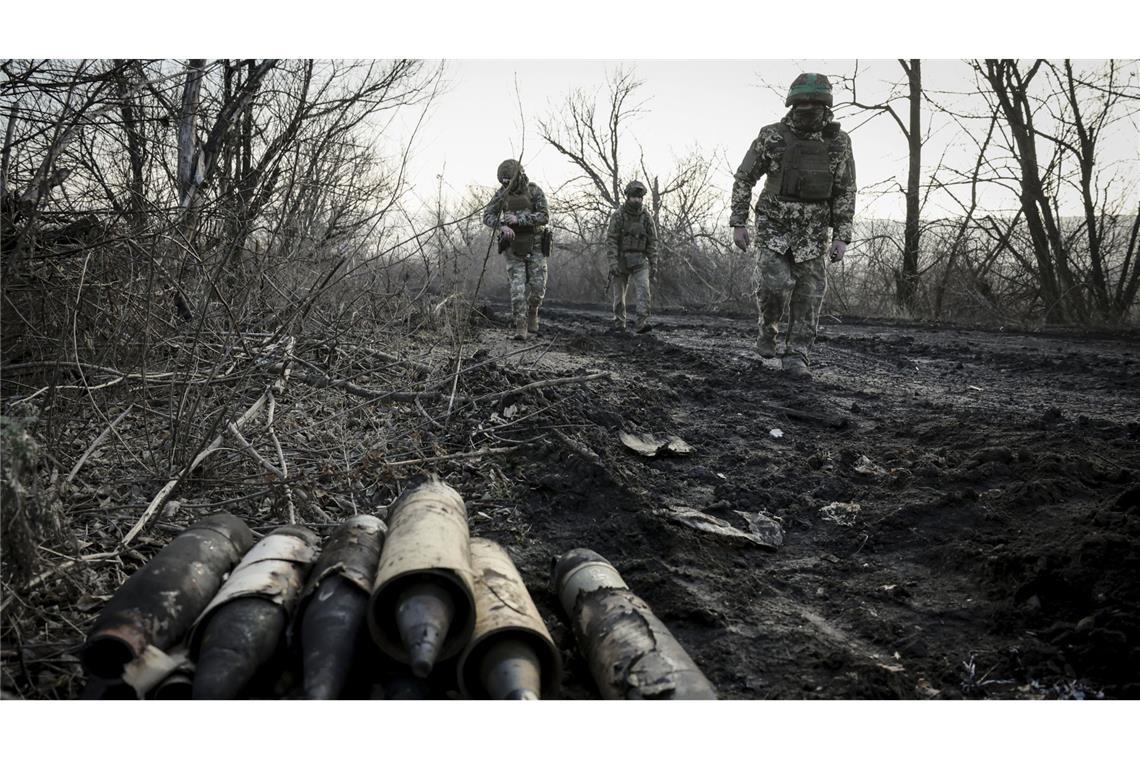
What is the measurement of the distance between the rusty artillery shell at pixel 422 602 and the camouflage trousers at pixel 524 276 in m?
7.81

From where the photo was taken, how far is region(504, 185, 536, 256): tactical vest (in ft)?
31.1

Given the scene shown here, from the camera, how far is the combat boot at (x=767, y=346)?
7421 mm

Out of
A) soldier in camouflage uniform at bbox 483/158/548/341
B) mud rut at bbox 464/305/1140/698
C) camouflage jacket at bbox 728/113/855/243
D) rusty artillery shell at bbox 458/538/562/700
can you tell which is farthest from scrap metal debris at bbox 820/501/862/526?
soldier in camouflage uniform at bbox 483/158/548/341

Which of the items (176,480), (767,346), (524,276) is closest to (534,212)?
(524,276)

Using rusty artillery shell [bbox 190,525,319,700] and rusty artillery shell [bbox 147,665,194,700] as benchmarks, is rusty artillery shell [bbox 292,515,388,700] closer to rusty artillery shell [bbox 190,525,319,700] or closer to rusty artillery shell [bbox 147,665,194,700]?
rusty artillery shell [bbox 190,525,319,700]

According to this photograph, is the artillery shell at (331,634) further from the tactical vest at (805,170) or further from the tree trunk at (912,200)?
the tree trunk at (912,200)

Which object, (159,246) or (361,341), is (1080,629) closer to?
(159,246)

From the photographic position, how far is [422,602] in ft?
6.18

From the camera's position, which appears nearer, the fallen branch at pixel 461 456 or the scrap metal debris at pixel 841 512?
the scrap metal debris at pixel 841 512

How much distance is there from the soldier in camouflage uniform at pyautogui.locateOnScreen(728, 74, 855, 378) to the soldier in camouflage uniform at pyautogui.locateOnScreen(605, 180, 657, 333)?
407 cm

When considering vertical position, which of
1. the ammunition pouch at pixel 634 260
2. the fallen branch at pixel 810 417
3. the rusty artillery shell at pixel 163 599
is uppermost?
the ammunition pouch at pixel 634 260

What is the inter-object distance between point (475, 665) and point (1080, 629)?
1810 millimetres

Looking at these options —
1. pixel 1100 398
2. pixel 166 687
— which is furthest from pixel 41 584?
pixel 1100 398

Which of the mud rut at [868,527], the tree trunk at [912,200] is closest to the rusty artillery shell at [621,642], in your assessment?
the mud rut at [868,527]
